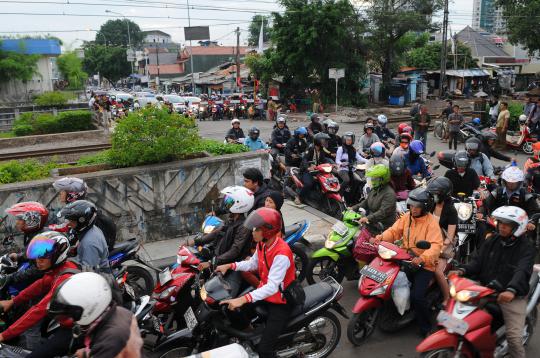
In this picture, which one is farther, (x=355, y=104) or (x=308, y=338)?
(x=355, y=104)

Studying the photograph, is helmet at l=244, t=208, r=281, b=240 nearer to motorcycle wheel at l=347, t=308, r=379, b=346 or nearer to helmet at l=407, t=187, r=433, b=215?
motorcycle wheel at l=347, t=308, r=379, b=346

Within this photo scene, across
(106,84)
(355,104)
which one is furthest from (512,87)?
(106,84)

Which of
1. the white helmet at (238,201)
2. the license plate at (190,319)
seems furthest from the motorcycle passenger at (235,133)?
the license plate at (190,319)

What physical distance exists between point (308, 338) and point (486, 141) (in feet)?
20.6

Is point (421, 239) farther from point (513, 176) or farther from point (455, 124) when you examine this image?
point (455, 124)

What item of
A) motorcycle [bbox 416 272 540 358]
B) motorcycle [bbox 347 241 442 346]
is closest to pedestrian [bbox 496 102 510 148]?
motorcycle [bbox 347 241 442 346]

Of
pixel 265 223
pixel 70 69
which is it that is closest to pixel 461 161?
pixel 265 223

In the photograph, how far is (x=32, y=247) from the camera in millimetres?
3930

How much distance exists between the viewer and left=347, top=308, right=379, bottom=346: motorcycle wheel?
487 cm

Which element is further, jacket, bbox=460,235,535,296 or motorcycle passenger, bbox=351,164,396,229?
motorcycle passenger, bbox=351,164,396,229

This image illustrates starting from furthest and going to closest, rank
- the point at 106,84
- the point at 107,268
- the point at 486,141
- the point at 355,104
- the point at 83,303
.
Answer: the point at 106,84 < the point at 355,104 < the point at 486,141 < the point at 107,268 < the point at 83,303

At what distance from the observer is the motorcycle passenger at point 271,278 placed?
4051mm

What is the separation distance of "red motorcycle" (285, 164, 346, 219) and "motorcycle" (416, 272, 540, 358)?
4.69 m

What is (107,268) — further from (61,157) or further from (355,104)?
(355,104)
